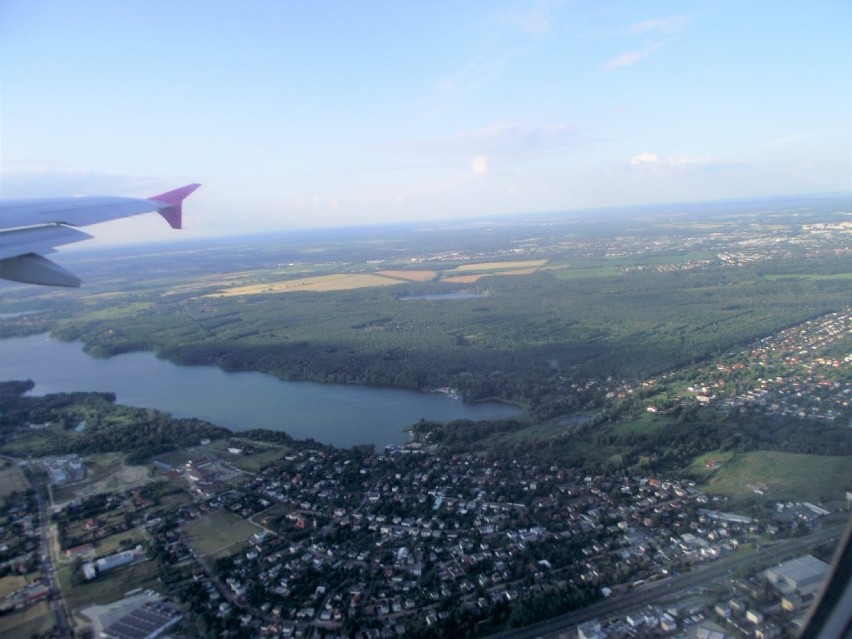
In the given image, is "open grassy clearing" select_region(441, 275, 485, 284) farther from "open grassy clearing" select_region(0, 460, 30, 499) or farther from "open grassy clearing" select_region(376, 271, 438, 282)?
"open grassy clearing" select_region(0, 460, 30, 499)

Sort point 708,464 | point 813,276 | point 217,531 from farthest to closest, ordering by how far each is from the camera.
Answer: point 813,276 < point 708,464 < point 217,531

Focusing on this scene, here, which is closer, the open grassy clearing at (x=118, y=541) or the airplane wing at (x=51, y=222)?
the airplane wing at (x=51, y=222)

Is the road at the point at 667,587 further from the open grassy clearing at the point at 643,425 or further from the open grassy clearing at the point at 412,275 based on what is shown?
the open grassy clearing at the point at 412,275

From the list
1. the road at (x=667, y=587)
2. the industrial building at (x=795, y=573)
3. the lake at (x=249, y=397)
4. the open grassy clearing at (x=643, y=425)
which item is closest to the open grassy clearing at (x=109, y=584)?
the road at (x=667, y=587)

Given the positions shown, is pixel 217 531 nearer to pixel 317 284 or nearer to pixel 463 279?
pixel 463 279

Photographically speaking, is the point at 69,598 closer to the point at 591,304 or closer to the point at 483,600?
the point at 483,600

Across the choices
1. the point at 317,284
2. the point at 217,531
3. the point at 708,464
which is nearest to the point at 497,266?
the point at 317,284
